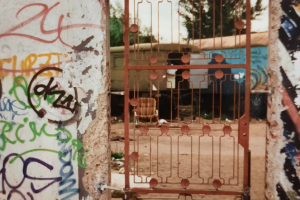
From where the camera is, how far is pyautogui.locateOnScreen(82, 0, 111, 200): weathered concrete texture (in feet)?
8.89

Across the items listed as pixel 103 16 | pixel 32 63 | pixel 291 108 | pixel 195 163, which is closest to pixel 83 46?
pixel 103 16

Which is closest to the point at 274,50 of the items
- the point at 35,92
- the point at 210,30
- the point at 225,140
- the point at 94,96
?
the point at 94,96

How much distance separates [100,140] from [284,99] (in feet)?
6.20

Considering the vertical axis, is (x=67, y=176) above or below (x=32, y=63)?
below

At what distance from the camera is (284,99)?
2.51m

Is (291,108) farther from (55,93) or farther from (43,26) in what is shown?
(43,26)

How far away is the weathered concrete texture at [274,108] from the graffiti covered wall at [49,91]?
5.48 feet

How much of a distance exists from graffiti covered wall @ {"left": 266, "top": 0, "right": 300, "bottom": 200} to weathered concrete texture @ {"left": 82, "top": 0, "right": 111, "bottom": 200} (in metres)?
1.65

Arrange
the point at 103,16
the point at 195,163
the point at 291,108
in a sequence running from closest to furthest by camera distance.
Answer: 1. the point at 291,108
2. the point at 103,16
3. the point at 195,163

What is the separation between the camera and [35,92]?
2.72 m

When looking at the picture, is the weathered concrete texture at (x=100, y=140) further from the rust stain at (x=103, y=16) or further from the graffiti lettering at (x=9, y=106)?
the graffiti lettering at (x=9, y=106)

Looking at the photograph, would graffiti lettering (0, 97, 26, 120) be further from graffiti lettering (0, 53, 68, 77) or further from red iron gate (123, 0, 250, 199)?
red iron gate (123, 0, 250, 199)

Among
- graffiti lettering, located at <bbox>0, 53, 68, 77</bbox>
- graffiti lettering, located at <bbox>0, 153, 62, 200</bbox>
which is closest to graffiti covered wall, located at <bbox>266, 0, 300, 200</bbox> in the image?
graffiti lettering, located at <bbox>0, 53, 68, 77</bbox>

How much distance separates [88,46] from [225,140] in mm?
6318
